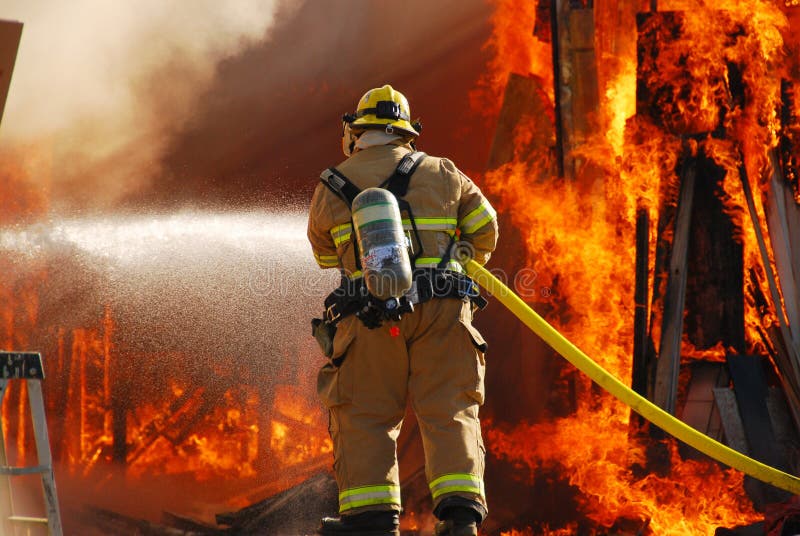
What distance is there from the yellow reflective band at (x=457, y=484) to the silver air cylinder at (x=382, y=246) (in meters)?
0.84

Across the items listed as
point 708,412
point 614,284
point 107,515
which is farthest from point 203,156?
point 708,412

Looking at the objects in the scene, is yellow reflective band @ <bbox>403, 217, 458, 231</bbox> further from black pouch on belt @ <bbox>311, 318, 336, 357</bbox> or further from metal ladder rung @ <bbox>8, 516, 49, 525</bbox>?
metal ladder rung @ <bbox>8, 516, 49, 525</bbox>

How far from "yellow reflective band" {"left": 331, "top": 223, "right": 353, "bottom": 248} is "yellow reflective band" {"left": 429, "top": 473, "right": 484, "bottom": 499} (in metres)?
1.21

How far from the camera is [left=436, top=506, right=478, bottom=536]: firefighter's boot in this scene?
150 inches

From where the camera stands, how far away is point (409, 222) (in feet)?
13.7

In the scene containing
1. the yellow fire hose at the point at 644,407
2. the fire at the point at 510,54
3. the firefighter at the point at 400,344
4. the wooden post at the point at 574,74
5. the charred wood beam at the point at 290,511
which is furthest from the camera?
the fire at the point at 510,54

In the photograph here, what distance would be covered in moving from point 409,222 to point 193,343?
11.8 ft

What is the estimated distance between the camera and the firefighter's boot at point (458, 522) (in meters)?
3.81

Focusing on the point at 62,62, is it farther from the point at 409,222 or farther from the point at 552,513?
the point at 552,513

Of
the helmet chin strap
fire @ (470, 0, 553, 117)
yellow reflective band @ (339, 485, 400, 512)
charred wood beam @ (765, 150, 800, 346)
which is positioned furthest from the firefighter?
fire @ (470, 0, 553, 117)

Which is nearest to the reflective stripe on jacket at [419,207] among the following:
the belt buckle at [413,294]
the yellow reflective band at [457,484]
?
the belt buckle at [413,294]

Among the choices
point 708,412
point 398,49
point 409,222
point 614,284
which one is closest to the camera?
point 409,222

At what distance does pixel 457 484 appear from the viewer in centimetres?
389

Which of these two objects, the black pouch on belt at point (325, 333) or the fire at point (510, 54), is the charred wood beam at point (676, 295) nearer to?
the fire at point (510, 54)
